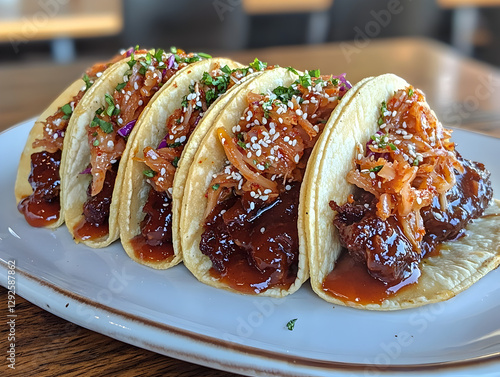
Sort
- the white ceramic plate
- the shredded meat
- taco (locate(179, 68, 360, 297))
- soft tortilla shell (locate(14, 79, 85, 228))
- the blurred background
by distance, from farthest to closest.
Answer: the blurred background → soft tortilla shell (locate(14, 79, 85, 228)) → taco (locate(179, 68, 360, 297)) → the shredded meat → the white ceramic plate

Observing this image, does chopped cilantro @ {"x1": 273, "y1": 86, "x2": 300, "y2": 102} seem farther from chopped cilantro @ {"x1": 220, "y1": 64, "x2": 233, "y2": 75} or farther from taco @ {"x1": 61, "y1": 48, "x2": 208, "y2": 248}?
taco @ {"x1": 61, "y1": 48, "x2": 208, "y2": 248}

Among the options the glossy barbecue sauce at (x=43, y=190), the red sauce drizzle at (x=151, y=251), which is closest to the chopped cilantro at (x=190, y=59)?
the glossy barbecue sauce at (x=43, y=190)

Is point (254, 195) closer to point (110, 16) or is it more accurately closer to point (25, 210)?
point (25, 210)

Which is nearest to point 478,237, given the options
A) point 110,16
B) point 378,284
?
point 378,284

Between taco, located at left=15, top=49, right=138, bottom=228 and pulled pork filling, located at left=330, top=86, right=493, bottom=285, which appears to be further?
taco, located at left=15, top=49, right=138, bottom=228

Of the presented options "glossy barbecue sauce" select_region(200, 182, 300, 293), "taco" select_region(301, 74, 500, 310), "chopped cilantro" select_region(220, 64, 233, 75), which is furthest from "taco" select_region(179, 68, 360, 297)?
"chopped cilantro" select_region(220, 64, 233, 75)

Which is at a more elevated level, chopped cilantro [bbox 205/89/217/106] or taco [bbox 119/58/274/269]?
chopped cilantro [bbox 205/89/217/106]
